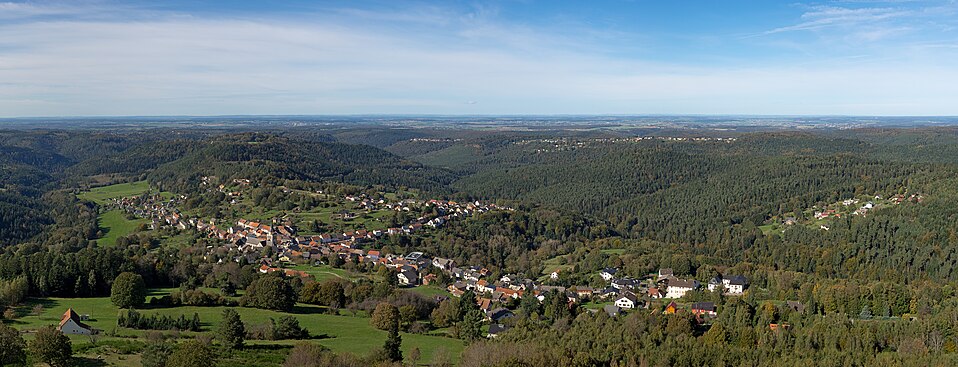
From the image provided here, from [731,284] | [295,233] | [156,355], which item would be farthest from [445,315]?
[295,233]

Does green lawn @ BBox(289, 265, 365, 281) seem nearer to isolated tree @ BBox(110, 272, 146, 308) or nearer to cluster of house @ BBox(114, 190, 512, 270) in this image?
cluster of house @ BBox(114, 190, 512, 270)

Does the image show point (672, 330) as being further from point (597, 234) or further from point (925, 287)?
point (597, 234)

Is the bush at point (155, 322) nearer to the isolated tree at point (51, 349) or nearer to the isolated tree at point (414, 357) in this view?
the isolated tree at point (51, 349)

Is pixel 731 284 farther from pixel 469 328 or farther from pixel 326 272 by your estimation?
pixel 326 272

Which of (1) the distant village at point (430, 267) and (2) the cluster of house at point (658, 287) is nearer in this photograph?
(2) the cluster of house at point (658, 287)

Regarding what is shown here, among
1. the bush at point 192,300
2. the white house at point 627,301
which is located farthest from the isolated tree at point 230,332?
the white house at point 627,301

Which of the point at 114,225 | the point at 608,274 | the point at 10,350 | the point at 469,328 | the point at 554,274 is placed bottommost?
the point at 554,274
